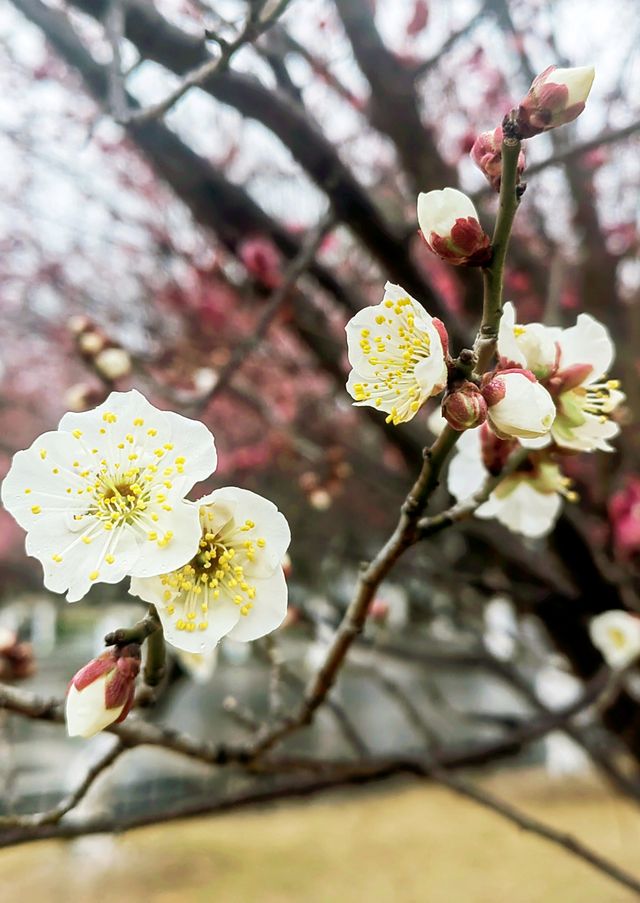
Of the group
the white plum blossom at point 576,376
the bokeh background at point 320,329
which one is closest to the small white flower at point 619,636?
the bokeh background at point 320,329

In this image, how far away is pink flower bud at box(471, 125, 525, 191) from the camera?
58cm

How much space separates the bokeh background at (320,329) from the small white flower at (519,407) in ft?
2.51

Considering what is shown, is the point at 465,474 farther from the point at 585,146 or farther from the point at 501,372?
the point at 585,146

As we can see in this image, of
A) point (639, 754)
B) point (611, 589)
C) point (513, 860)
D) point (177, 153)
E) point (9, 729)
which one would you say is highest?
point (177, 153)

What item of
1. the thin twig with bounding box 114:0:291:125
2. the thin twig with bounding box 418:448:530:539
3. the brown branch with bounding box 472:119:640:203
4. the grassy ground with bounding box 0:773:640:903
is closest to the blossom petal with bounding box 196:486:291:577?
the thin twig with bounding box 418:448:530:539

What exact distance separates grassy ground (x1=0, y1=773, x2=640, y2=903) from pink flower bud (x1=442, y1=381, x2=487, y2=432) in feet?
8.92

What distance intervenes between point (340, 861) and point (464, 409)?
3.51 m

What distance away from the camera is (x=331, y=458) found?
2225 millimetres

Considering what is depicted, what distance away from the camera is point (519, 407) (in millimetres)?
517

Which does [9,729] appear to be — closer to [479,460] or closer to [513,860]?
[479,460]

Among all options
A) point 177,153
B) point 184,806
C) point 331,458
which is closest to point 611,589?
point 331,458

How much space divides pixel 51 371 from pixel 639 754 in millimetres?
4541

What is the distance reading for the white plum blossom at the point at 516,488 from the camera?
74cm

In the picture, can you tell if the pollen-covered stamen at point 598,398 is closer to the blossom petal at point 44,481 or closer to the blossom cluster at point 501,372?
the blossom cluster at point 501,372
